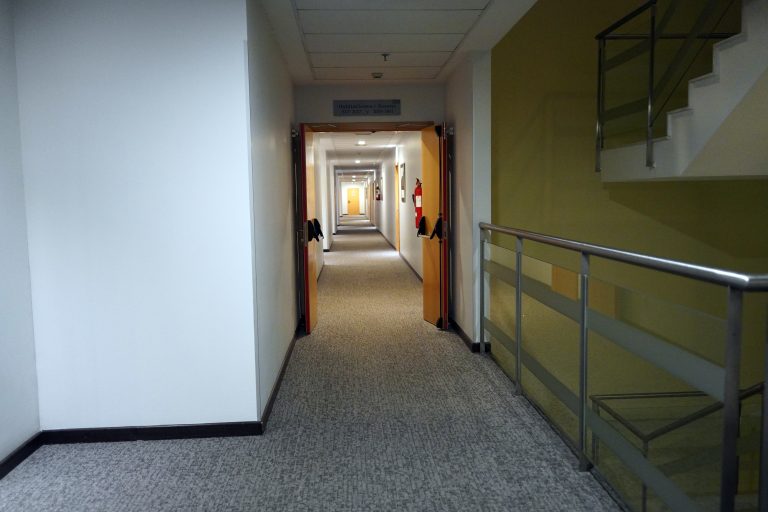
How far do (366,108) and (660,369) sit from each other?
319 cm

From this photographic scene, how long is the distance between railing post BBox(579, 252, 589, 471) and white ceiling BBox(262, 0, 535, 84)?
59.0 inches

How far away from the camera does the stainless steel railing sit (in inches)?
49.4

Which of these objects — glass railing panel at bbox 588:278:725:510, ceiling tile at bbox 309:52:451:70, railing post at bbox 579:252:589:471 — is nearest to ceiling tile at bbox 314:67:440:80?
ceiling tile at bbox 309:52:451:70

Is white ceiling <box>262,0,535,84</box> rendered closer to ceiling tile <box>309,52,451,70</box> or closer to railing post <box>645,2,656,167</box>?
ceiling tile <box>309,52,451,70</box>

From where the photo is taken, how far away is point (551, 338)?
2977 mm

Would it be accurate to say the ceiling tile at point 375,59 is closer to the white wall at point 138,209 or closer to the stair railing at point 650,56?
the stair railing at point 650,56

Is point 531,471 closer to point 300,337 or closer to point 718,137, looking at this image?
point 718,137

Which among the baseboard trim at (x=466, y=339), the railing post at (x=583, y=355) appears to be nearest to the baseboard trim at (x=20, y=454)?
the railing post at (x=583, y=355)

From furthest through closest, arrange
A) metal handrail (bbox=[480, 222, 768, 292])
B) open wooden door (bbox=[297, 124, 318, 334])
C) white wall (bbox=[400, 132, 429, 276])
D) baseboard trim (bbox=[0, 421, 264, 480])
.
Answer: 1. white wall (bbox=[400, 132, 429, 276])
2. open wooden door (bbox=[297, 124, 318, 334])
3. baseboard trim (bbox=[0, 421, 264, 480])
4. metal handrail (bbox=[480, 222, 768, 292])

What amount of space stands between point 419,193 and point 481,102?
222 cm

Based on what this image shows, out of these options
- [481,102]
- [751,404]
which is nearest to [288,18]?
[481,102]

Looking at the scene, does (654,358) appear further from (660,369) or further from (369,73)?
(369,73)

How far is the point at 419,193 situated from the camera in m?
6.05

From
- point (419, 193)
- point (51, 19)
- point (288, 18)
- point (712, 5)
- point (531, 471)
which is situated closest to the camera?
point (531, 471)
